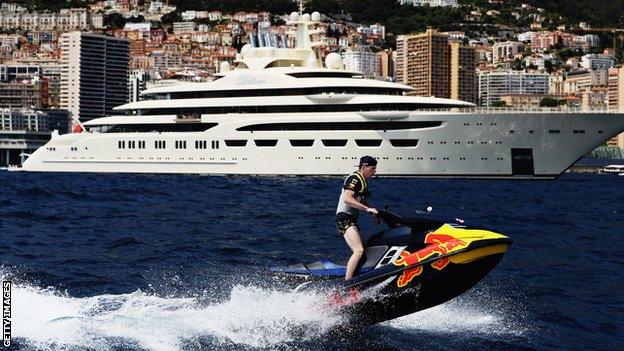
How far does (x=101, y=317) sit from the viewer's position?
38.2 feet

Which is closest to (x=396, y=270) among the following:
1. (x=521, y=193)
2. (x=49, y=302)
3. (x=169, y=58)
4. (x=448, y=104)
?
(x=49, y=302)

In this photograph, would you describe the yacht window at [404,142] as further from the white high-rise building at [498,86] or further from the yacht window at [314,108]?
the white high-rise building at [498,86]

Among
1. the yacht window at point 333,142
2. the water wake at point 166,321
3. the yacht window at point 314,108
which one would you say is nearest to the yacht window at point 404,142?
the yacht window at point 314,108

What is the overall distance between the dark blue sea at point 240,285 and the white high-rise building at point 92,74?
144 meters

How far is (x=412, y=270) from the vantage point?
11.5 metres

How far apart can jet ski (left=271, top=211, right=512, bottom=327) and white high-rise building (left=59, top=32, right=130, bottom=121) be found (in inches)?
6353

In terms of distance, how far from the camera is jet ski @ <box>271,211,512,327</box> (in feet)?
37.6

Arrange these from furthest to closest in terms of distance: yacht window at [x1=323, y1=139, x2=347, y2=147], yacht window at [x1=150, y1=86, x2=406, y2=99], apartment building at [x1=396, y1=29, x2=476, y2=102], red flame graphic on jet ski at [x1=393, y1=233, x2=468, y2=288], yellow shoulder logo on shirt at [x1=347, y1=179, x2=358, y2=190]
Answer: apartment building at [x1=396, y1=29, x2=476, y2=102], yacht window at [x1=150, y1=86, x2=406, y2=99], yacht window at [x1=323, y1=139, x2=347, y2=147], yellow shoulder logo on shirt at [x1=347, y1=179, x2=358, y2=190], red flame graphic on jet ski at [x1=393, y1=233, x2=468, y2=288]

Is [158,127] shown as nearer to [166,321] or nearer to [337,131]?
[337,131]

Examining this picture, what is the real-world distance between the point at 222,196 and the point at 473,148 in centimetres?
2576

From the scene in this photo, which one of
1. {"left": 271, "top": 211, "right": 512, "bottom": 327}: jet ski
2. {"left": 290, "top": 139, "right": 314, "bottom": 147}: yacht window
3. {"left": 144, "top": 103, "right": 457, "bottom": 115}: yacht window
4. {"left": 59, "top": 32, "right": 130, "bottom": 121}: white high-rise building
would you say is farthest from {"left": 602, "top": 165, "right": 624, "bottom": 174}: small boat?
{"left": 271, "top": 211, "right": 512, "bottom": 327}: jet ski

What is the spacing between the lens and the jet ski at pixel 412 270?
37.6ft

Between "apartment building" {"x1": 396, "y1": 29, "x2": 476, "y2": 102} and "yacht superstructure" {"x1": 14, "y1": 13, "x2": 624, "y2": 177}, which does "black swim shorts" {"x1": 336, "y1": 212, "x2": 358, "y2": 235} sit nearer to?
"yacht superstructure" {"x1": 14, "y1": 13, "x2": 624, "y2": 177}

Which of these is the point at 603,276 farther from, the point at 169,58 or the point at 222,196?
the point at 169,58
